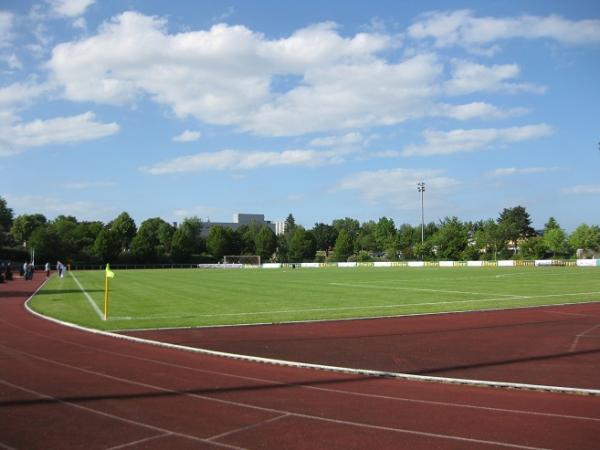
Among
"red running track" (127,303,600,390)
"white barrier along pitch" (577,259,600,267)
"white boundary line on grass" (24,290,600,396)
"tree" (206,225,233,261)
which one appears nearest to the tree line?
"tree" (206,225,233,261)

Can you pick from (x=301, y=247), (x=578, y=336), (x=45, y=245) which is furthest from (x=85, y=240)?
(x=578, y=336)

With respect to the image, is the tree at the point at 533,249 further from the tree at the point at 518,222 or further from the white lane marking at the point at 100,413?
the white lane marking at the point at 100,413

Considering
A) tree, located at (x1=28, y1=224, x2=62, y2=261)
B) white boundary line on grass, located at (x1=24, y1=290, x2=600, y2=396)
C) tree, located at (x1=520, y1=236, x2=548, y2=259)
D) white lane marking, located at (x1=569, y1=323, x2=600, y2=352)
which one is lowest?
white lane marking, located at (x1=569, y1=323, x2=600, y2=352)

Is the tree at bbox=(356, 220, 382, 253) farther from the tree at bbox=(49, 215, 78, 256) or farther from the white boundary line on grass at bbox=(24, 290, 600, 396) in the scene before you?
the white boundary line on grass at bbox=(24, 290, 600, 396)

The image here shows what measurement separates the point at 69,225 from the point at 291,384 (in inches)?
5734

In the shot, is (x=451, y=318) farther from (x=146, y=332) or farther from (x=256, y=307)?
(x=146, y=332)

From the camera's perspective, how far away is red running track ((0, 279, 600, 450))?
22.6 ft

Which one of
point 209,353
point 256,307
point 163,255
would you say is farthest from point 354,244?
point 209,353

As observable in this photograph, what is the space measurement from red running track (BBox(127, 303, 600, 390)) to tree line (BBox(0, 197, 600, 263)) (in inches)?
3458

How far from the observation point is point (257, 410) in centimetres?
825

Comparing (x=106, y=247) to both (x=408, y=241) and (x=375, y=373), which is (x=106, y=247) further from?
(x=375, y=373)

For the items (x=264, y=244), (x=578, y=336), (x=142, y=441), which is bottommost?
(x=578, y=336)

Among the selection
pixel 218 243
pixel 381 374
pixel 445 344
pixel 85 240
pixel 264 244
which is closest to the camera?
pixel 381 374

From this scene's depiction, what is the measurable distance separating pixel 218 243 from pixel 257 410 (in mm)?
147175
